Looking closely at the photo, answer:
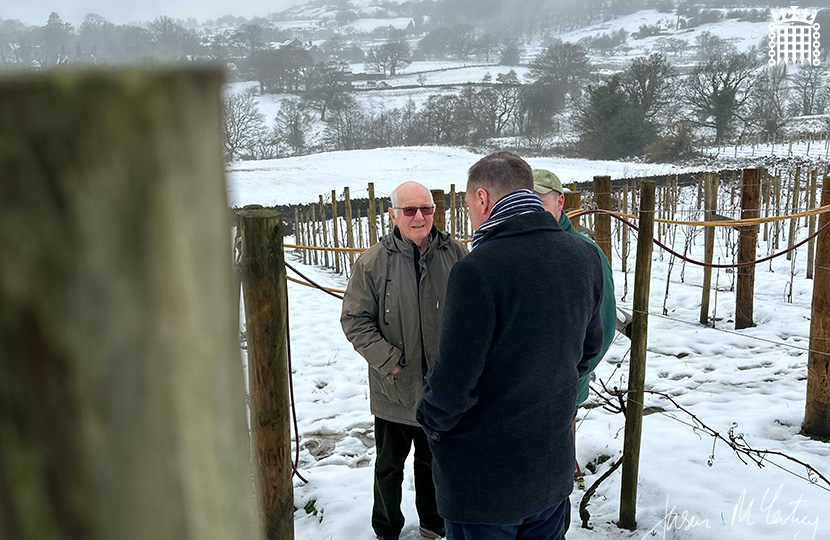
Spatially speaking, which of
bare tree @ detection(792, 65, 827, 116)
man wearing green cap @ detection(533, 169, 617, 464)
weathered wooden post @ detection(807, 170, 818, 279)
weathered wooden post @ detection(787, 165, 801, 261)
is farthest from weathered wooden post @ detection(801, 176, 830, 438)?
bare tree @ detection(792, 65, 827, 116)

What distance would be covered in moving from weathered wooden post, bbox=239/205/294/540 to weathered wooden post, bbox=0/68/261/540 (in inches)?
71.2

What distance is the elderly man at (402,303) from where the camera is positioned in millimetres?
2539

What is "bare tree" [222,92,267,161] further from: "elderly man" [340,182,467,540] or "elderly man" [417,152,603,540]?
"elderly man" [417,152,603,540]

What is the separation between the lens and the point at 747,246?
6195mm

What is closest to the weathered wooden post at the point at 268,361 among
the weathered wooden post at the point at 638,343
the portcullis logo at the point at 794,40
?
the weathered wooden post at the point at 638,343

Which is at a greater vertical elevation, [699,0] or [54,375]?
[699,0]

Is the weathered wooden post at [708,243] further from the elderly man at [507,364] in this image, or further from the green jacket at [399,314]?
the elderly man at [507,364]

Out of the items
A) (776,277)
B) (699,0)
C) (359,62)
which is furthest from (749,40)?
(776,277)

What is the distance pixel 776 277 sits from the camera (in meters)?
8.80

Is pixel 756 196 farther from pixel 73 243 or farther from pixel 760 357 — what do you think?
pixel 73 243

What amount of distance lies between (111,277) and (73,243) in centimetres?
2

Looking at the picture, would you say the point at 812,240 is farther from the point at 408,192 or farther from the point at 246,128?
the point at 246,128

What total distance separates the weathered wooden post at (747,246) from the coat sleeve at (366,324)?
14.9 ft
